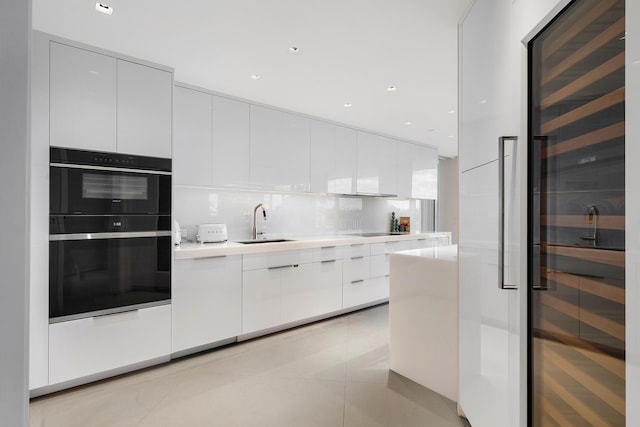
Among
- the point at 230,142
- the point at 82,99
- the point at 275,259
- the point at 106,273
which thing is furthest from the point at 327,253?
the point at 82,99

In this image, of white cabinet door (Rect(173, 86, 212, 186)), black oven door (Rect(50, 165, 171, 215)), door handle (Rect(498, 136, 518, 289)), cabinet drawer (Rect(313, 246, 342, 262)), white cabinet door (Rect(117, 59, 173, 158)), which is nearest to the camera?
door handle (Rect(498, 136, 518, 289))

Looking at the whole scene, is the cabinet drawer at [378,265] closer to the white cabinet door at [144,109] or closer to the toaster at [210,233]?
the toaster at [210,233]

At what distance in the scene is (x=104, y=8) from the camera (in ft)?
6.63

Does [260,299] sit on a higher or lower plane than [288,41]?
lower

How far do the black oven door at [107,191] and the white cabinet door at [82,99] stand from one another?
0.62 ft

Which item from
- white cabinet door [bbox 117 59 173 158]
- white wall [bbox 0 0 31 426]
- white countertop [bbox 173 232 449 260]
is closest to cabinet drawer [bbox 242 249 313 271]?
white countertop [bbox 173 232 449 260]

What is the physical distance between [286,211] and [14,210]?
4.15m

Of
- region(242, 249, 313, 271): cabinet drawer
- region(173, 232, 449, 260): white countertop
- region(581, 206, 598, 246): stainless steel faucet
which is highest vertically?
region(581, 206, 598, 246): stainless steel faucet

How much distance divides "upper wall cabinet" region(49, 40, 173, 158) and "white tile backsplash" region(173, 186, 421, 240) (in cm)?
79

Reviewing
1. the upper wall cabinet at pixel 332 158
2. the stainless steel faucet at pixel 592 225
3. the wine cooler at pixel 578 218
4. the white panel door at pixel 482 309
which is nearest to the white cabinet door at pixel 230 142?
the upper wall cabinet at pixel 332 158

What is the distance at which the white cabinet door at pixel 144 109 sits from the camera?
8.62 ft

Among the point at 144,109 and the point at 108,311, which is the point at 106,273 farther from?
the point at 144,109

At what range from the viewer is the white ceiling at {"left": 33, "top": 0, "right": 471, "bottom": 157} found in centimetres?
203

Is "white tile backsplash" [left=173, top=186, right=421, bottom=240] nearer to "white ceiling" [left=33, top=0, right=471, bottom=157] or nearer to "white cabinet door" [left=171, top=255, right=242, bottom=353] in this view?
"white cabinet door" [left=171, top=255, right=242, bottom=353]
